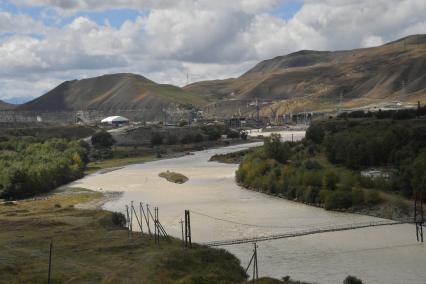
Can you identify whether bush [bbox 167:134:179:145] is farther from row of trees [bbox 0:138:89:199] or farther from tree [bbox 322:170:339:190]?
tree [bbox 322:170:339:190]

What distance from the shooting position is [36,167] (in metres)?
60.3

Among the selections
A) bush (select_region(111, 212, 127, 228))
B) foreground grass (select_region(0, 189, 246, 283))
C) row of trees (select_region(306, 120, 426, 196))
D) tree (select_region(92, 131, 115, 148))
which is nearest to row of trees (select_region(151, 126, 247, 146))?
tree (select_region(92, 131, 115, 148))

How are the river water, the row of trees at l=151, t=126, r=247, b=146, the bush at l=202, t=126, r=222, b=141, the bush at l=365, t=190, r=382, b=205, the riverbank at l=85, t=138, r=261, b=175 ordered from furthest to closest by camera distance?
the bush at l=202, t=126, r=222, b=141 < the row of trees at l=151, t=126, r=247, b=146 < the riverbank at l=85, t=138, r=261, b=175 < the bush at l=365, t=190, r=382, b=205 < the river water

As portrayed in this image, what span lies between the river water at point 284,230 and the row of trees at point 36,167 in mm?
4806

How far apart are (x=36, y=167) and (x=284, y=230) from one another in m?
33.2

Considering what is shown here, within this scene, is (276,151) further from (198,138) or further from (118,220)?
(198,138)

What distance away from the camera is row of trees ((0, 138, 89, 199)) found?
55406mm

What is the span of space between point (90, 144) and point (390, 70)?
109m

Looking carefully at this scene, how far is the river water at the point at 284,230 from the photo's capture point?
25297 millimetres

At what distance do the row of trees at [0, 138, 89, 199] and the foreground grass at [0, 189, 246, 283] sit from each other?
1887 cm

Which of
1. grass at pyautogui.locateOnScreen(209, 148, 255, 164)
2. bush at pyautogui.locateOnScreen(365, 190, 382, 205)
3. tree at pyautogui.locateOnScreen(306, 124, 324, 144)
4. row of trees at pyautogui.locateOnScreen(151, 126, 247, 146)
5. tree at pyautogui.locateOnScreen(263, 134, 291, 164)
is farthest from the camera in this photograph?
row of trees at pyautogui.locateOnScreen(151, 126, 247, 146)

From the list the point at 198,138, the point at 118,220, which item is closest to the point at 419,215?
the point at 118,220

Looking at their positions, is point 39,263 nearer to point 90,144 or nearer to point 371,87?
point 90,144

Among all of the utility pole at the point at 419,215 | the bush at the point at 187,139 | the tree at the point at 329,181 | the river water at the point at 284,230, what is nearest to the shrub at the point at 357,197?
the river water at the point at 284,230
